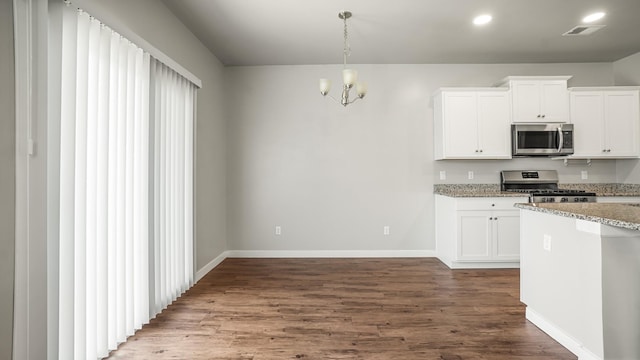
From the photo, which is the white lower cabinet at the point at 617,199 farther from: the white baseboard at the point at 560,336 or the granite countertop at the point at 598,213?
the white baseboard at the point at 560,336

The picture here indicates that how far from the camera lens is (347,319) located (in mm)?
2723

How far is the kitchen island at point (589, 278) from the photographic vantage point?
1924mm

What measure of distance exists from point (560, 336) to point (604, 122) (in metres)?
3.47

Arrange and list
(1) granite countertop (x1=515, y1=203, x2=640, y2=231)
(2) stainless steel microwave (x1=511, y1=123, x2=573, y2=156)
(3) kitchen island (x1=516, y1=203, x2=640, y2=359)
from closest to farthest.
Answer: (1) granite countertop (x1=515, y1=203, x2=640, y2=231) → (3) kitchen island (x1=516, y1=203, x2=640, y2=359) → (2) stainless steel microwave (x1=511, y1=123, x2=573, y2=156)

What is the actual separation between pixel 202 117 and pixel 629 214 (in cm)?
391

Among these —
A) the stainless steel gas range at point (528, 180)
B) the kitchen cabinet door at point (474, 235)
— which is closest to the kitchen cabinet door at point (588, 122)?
the stainless steel gas range at point (528, 180)

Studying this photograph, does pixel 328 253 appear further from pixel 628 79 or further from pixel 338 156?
pixel 628 79

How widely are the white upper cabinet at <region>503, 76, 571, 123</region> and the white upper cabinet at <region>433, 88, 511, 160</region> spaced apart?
140 mm

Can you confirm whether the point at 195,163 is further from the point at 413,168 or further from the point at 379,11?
the point at 413,168

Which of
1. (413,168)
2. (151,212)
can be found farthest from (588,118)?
(151,212)

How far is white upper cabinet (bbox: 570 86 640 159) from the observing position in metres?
4.39

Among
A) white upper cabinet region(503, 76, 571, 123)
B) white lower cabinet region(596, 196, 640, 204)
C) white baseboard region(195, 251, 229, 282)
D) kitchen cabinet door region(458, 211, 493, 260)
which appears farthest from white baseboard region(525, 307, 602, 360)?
white baseboard region(195, 251, 229, 282)

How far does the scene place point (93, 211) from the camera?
2.07 metres

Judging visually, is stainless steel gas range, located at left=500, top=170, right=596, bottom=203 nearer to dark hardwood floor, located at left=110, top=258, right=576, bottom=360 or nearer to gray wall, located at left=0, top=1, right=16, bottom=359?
dark hardwood floor, located at left=110, top=258, right=576, bottom=360
